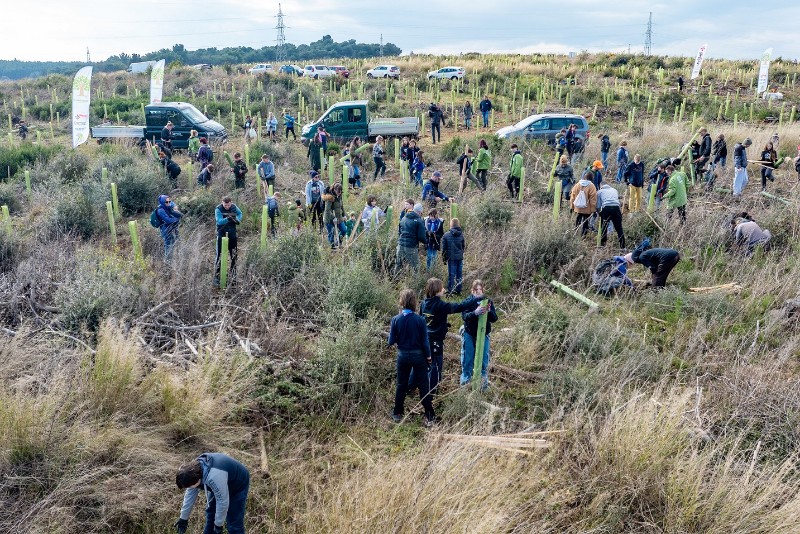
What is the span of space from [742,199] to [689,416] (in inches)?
388

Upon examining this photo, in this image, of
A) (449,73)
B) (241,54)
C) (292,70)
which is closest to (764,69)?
(449,73)

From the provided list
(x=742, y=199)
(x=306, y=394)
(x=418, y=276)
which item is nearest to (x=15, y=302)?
(x=306, y=394)

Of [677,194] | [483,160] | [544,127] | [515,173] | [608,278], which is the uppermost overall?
[544,127]

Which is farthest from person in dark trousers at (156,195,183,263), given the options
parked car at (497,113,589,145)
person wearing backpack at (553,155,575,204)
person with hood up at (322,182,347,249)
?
parked car at (497,113,589,145)

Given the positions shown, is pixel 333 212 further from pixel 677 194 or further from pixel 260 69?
pixel 260 69

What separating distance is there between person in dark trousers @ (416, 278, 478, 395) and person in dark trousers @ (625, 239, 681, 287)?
375 centimetres

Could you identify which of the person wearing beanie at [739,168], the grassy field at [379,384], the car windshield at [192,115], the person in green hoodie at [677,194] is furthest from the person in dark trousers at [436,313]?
the car windshield at [192,115]

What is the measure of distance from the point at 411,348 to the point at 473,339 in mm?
870

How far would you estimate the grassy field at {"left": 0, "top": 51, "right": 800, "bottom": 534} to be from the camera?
177 inches

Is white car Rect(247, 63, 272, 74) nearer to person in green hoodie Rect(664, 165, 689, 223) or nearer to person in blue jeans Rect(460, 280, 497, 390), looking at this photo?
person in green hoodie Rect(664, 165, 689, 223)

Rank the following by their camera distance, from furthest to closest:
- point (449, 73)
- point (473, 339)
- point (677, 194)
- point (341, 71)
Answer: point (341, 71)
point (449, 73)
point (677, 194)
point (473, 339)

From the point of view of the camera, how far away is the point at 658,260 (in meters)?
8.76

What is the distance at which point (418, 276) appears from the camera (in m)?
9.02

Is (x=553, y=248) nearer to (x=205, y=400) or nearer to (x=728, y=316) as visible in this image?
(x=728, y=316)
